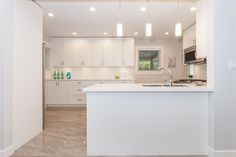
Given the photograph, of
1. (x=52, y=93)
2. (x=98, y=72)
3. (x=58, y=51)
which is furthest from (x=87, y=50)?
(x=52, y=93)

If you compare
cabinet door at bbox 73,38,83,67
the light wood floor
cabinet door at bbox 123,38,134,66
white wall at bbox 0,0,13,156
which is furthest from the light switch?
cabinet door at bbox 73,38,83,67

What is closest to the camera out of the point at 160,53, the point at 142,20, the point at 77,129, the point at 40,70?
the point at 40,70

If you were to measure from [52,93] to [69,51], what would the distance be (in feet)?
5.27

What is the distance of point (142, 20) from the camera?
4.41 m

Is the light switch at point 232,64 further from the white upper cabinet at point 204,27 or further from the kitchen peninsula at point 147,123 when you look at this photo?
the kitchen peninsula at point 147,123

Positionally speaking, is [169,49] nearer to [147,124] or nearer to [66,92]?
[66,92]

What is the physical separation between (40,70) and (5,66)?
101cm

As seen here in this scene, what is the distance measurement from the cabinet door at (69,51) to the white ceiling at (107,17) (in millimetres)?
618

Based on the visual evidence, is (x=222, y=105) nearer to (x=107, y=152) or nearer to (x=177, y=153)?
(x=177, y=153)

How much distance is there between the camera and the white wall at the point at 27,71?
2.71m

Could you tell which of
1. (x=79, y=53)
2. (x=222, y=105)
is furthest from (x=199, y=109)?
(x=79, y=53)

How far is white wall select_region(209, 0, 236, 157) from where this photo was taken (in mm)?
2328

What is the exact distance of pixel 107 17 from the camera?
4.20 meters

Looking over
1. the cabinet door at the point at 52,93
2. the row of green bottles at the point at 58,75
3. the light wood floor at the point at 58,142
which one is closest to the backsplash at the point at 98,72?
the row of green bottles at the point at 58,75
